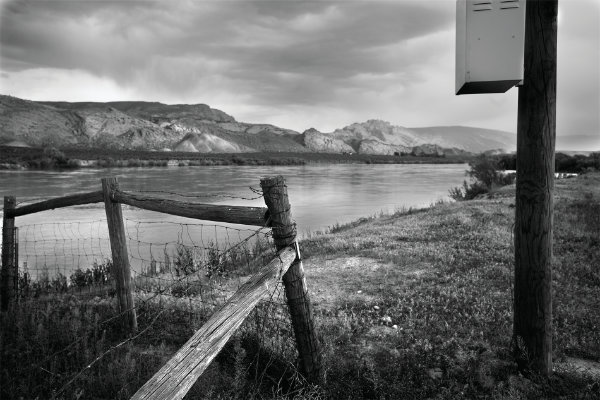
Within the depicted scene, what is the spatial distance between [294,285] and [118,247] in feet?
9.85

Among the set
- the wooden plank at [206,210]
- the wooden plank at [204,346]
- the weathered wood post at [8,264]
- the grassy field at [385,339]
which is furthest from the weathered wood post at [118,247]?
the wooden plank at [204,346]

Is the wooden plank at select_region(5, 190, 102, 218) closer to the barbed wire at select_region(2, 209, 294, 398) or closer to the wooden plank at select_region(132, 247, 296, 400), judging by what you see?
the barbed wire at select_region(2, 209, 294, 398)

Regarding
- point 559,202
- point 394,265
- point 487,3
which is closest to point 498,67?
point 487,3

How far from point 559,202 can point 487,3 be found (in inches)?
615

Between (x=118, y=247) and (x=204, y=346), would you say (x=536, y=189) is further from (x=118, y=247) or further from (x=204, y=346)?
(x=118, y=247)

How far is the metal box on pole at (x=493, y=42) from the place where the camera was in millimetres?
3793

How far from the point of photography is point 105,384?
13.9 ft

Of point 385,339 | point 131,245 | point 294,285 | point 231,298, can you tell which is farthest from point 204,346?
point 131,245

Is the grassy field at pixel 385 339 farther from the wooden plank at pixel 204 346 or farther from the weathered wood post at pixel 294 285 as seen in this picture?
the wooden plank at pixel 204 346

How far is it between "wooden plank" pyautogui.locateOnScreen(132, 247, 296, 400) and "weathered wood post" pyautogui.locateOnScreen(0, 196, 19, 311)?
550 cm

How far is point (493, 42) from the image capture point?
383 cm

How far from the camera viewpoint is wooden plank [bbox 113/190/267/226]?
402cm

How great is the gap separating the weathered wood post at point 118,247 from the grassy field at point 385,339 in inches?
13.3

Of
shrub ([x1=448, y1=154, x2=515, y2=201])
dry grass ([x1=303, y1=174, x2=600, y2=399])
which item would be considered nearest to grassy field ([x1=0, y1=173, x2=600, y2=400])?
dry grass ([x1=303, y1=174, x2=600, y2=399])
